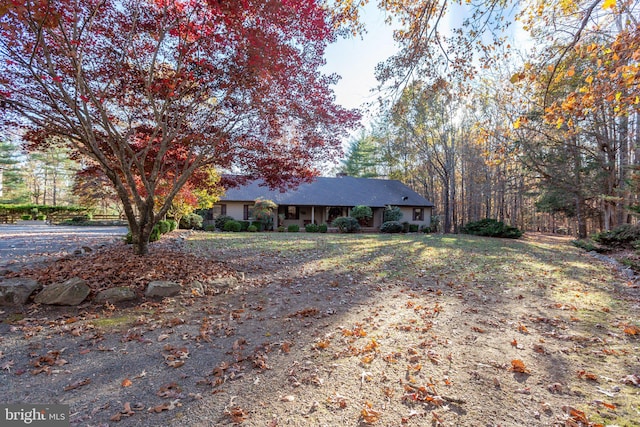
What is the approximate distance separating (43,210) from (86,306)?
32.8 meters

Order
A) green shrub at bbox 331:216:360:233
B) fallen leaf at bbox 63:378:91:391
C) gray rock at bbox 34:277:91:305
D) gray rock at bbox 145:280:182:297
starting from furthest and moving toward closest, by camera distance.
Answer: green shrub at bbox 331:216:360:233 → gray rock at bbox 145:280:182:297 → gray rock at bbox 34:277:91:305 → fallen leaf at bbox 63:378:91:391

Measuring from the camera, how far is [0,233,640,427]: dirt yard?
90.4 inches

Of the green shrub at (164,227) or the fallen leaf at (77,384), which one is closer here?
the fallen leaf at (77,384)

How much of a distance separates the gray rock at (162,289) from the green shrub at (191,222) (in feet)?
48.7

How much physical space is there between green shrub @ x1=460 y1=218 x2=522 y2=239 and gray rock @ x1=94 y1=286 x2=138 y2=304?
19958 mm

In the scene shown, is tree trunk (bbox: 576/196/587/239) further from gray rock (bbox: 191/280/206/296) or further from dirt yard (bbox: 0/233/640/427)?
gray rock (bbox: 191/280/206/296)

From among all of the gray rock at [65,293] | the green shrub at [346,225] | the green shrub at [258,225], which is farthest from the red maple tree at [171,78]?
the green shrub at [346,225]

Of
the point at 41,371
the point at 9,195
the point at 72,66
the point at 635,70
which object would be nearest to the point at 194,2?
the point at 72,66

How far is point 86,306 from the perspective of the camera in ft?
14.0

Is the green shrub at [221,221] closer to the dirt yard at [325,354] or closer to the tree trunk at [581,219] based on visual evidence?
the dirt yard at [325,354]

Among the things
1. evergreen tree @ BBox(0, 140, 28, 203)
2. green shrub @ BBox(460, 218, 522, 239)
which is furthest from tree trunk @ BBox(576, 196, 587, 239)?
evergreen tree @ BBox(0, 140, 28, 203)

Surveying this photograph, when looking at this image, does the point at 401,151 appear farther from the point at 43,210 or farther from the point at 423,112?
the point at 43,210

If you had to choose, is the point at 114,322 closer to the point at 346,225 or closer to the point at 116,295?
the point at 116,295

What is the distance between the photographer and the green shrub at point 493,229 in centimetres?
1842
